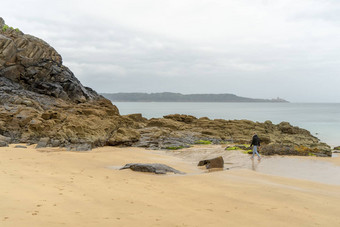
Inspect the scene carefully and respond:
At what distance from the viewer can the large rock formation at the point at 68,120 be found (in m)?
21.0

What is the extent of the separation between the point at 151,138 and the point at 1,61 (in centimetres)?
2461

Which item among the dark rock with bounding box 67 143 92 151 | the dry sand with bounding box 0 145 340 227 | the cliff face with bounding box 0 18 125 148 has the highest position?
the cliff face with bounding box 0 18 125 148

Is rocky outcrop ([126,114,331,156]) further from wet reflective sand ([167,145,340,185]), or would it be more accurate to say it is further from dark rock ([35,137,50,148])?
dark rock ([35,137,50,148])

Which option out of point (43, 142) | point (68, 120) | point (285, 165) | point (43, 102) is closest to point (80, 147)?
point (43, 142)

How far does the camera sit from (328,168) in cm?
1519

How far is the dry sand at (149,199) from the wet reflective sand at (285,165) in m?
2.34

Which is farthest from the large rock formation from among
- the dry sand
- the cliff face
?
the dry sand

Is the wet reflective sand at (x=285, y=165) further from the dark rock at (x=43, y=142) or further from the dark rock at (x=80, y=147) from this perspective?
the dark rock at (x=43, y=142)

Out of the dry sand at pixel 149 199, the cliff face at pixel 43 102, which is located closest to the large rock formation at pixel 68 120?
the cliff face at pixel 43 102

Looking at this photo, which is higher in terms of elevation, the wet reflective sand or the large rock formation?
the large rock formation

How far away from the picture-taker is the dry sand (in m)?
5.82

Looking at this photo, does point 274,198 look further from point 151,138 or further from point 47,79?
point 47,79

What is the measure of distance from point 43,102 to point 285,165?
2934 centimetres

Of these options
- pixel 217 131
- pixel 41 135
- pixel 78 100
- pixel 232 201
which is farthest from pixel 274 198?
pixel 78 100
